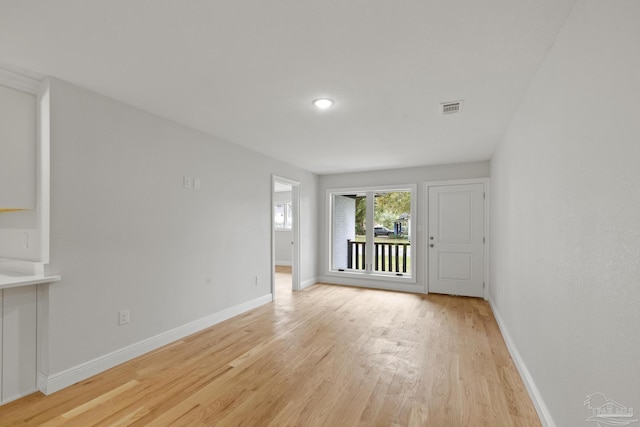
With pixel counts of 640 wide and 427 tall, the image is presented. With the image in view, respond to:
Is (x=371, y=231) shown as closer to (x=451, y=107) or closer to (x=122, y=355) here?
(x=451, y=107)

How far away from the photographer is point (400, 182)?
581cm

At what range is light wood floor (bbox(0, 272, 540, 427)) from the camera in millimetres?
2031

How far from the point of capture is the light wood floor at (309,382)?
2.03 meters

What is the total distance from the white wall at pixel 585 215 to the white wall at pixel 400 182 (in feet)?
9.86

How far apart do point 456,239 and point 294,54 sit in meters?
4.49

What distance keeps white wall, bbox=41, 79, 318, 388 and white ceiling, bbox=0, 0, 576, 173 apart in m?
0.33

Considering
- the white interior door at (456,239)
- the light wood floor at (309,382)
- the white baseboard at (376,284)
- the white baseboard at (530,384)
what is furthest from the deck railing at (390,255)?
the white baseboard at (530,384)

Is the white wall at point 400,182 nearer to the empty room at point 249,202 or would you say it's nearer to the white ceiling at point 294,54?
the empty room at point 249,202

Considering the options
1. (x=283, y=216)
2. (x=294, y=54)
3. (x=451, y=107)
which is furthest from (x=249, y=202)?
(x=283, y=216)

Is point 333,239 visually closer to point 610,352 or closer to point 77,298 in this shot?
point 77,298

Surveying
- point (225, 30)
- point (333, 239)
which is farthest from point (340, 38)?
point (333, 239)

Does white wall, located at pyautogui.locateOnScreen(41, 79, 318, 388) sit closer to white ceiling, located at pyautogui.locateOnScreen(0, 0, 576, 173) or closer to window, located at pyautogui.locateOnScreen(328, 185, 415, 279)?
white ceiling, located at pyautogui.locateOnScreen(0, 0, 576, 173)

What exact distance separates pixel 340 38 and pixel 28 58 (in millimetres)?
2116

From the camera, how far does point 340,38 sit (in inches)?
70.5
